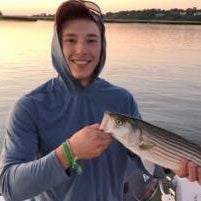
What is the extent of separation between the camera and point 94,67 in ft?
11.6

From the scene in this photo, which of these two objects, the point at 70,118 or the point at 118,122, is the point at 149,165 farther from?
the point at 70,118

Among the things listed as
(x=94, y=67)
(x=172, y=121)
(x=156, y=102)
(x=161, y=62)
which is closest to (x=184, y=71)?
(x=161, y=62)

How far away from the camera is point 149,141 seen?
3.22m

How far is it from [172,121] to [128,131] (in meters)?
15.3

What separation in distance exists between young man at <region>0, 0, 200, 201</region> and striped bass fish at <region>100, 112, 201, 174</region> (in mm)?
123

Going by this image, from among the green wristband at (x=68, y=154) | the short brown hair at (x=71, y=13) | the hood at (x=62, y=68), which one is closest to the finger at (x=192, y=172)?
the green wristband at (x=68, y=154)

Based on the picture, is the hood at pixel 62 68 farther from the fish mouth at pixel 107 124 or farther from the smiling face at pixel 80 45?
the fish mouth at pixel 107 124

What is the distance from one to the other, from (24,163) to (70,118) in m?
0.51

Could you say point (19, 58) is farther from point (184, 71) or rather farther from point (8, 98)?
point (8, 98)

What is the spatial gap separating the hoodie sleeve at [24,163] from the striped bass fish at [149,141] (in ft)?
1.50

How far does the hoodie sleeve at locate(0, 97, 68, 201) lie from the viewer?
306cm

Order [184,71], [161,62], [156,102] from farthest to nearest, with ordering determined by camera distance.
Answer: [161,62] → [184,71] → [156,102]

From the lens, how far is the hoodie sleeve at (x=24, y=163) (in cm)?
306

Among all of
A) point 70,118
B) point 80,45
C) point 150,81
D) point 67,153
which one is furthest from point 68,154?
point 150,81
